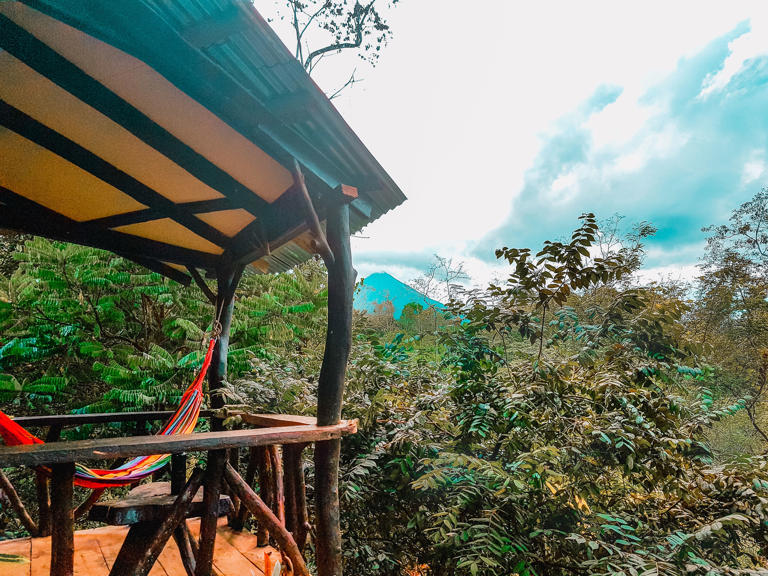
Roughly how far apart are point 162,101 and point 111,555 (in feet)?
8.03

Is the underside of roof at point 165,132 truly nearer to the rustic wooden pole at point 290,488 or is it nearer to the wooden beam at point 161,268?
the wooden beam at point 161,268

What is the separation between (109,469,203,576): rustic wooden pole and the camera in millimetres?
1421

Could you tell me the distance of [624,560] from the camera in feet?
5.23

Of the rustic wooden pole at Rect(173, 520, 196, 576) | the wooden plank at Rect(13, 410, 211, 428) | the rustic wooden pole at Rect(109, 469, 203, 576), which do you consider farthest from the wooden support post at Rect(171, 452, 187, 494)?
the wooden plank at Rect(13, 410, 211, 428)

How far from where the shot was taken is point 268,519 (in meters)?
1.65

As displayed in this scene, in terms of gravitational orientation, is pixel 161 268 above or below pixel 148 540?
above

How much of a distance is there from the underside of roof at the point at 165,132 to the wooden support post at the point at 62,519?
1.28 meters

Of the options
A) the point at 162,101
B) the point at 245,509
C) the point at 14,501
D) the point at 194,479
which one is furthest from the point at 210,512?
the point at 162,101

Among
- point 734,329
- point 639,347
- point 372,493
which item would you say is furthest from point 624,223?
point 372,493

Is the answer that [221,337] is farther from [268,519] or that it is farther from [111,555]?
[268,519]

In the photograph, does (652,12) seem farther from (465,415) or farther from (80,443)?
(80,443)

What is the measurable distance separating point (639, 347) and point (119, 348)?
4854 millimetres

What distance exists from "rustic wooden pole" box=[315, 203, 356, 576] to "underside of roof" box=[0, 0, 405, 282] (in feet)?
0.76

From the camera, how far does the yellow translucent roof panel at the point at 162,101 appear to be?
3.88ft
